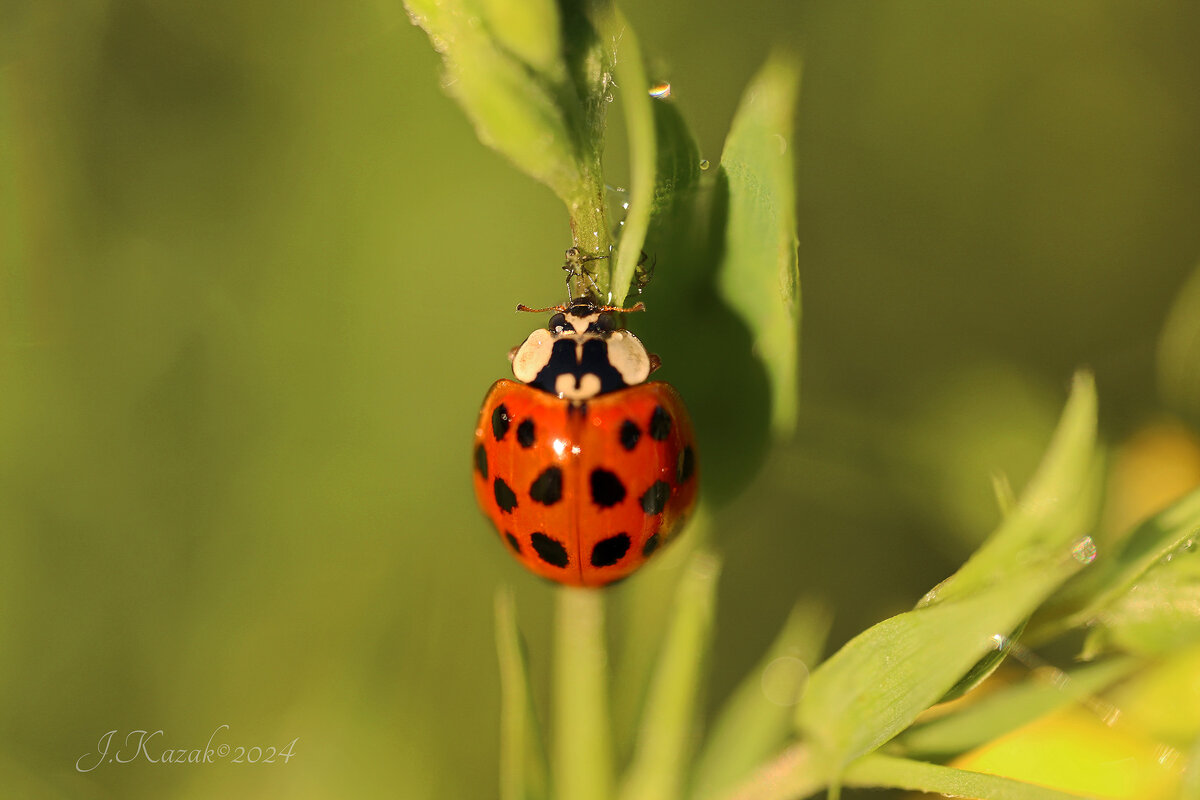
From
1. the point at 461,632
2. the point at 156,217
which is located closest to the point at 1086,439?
the point at 461,632

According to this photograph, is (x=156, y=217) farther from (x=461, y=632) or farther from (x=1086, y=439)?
(x=1086, y=439)

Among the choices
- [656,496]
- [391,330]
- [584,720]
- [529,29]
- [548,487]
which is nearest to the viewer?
[529,29]

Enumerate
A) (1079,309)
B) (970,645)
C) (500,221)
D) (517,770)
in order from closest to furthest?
(970,645) → (517,770) → (1079,309) → (500,221)

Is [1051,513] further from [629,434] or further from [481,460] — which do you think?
[481,460]

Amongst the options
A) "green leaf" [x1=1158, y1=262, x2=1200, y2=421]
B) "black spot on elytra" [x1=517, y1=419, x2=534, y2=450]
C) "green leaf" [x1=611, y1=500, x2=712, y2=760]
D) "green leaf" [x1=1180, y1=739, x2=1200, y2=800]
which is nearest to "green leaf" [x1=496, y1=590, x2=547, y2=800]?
"green leaf" [x1=611, y1=500, x2=712, y2=760]

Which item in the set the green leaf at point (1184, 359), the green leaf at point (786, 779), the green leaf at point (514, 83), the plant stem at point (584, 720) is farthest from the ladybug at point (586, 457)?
the green leaf at point (1184, 359)

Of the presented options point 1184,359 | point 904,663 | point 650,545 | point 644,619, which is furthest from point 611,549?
point 1184,359

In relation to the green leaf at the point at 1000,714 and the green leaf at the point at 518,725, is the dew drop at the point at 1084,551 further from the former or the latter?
the green leaf at the point at 518,725
